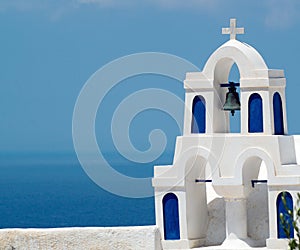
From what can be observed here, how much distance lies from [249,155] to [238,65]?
52.9 inches

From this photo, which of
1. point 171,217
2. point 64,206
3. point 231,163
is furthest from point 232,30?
point 64,206

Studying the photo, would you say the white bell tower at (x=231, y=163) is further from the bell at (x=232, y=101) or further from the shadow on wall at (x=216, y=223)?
the bell at (x=232, y=101)

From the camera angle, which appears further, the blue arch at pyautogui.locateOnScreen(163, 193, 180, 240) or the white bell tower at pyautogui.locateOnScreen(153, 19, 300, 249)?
the blue arch at pyautogui.locateOnScreen(163, 193, 180, 240)

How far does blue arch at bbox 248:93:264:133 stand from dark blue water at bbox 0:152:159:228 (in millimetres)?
31511

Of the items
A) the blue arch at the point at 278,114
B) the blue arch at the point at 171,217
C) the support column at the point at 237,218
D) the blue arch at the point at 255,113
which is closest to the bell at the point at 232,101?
the blue arch at the point at 255,113

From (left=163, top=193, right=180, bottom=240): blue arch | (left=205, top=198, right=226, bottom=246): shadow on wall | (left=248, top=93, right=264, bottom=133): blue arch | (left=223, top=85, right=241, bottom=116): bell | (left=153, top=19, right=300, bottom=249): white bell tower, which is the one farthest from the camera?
(left=205, top=198, right=226, bottom=246): shadow on wall

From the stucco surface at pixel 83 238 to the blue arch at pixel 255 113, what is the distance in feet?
7.15

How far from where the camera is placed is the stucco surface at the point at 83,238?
22406 millimetres

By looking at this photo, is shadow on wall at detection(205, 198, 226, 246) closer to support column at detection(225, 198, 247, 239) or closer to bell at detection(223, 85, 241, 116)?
support column at detection(225, 198, 247, 239)

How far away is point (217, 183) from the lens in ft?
76.4

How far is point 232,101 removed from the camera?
23.5 m

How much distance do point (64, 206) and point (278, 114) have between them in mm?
57130

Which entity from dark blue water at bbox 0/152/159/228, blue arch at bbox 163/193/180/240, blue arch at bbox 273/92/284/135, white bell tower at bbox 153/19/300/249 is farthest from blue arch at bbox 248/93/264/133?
dark blue water at bbox 0/152/159/228

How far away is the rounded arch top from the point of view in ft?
76.2
